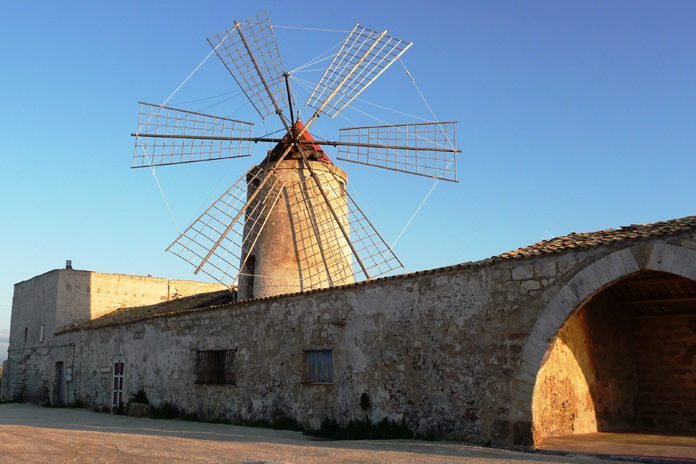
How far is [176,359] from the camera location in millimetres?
15258

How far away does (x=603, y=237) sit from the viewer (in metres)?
8.60

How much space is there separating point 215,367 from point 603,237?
872 cm

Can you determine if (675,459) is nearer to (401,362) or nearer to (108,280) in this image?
(401,362)

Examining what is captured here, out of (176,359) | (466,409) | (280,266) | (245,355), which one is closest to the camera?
(466,409)

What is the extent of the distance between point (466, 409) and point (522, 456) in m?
1.44

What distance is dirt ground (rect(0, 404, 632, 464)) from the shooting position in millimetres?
7348

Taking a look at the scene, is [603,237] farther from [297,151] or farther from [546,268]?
[297,151]

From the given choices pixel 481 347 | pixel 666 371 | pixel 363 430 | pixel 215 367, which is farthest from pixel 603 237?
pixel 215 367

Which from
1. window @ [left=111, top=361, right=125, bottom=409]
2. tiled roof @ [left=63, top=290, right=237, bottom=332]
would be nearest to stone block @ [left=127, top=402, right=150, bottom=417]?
window @ [left=111, top=361, right=125, bottom=409]

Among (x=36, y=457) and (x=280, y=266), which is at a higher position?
(x=280, y=266)

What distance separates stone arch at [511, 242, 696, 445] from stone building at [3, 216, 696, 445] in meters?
0.01

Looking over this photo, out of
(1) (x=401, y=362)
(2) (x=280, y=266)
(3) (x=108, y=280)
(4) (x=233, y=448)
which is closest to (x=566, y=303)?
(1) (x=401, y=362)

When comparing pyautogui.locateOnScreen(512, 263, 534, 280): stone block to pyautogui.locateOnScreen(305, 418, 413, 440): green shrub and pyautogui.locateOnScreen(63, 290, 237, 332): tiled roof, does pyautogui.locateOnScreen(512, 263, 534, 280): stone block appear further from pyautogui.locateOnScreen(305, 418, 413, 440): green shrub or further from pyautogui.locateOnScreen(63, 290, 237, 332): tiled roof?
pyautogui.locateOnScreen(63, 290, 237, 332): tiled roof

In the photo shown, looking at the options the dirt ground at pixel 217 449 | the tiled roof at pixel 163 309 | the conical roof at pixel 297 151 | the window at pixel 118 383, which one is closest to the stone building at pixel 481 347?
the dirt ground at pixel 217 449
